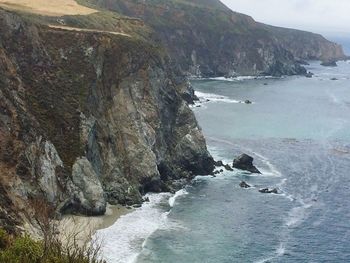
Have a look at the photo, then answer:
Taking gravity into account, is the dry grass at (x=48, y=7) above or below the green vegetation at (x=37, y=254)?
above

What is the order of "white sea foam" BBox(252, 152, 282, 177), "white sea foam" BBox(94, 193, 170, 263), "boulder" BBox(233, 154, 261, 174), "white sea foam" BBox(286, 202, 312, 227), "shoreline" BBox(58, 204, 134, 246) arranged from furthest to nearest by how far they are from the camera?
"boulder" BBox(233, 154, 261, 174), "white sea foam" BBox(252, 152, 282, 177), "white sea foam" BBox(286, 202, 312, 227), "shoreline" BBox(58, 204, 134, 246), "white sea foam" BBox(94, 193, 170, 263)

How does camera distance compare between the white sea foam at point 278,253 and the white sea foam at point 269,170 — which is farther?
the white sea foam at point 269,170

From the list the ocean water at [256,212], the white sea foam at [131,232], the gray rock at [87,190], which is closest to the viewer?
the white sea foam at [131,232]

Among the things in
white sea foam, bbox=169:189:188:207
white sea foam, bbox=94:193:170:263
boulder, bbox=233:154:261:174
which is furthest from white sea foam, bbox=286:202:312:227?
boulder, bbox=233:154:261:174

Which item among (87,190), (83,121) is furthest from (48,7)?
(87,190)

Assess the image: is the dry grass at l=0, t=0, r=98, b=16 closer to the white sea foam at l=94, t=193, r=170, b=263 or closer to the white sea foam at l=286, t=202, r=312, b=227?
the white sea foam at l=94, t=193, r=170, b=263

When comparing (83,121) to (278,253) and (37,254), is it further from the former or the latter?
(37,254)

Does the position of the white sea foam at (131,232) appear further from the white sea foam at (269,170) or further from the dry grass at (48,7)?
the dry grass at (48,7)

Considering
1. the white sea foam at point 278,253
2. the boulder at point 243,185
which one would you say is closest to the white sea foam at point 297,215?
the white sea foam at point 278,253
